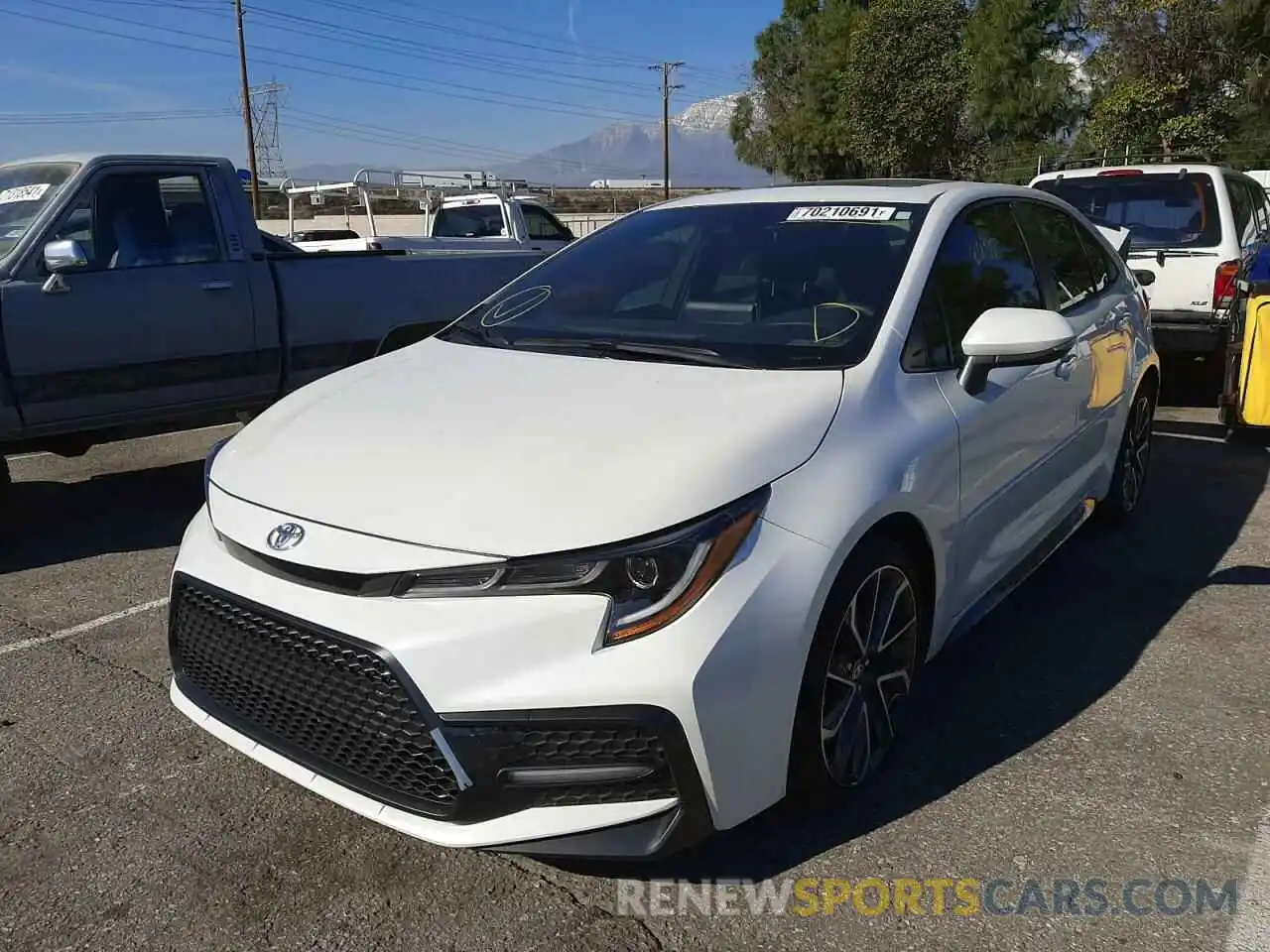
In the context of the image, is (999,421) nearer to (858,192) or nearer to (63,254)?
(858,192)

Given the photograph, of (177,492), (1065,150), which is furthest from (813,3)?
(177,492)

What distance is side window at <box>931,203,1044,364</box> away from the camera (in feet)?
11.0

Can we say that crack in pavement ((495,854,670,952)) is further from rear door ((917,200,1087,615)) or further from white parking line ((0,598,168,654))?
white parking line ((0,598,168,654))

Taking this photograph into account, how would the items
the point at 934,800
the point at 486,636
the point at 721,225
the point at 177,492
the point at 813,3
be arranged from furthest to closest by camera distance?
the point at 813,3, the point at 177,492, the point at 721,225, the point at 934,800, the point at 486,636

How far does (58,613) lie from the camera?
444 cm

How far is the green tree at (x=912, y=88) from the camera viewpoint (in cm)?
4072

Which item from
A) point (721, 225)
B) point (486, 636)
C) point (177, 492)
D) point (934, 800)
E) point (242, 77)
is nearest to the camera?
point (486, 636)

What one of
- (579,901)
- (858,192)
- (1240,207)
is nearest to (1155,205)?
(1240,207)

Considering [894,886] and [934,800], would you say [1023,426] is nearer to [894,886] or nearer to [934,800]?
[934,800]

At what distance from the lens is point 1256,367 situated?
6051mm

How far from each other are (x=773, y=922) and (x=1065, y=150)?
41.3 m

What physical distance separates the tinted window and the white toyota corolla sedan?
1151 cm

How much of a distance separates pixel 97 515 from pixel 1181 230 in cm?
761

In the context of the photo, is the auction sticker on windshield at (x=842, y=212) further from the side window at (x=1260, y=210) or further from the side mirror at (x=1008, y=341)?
the side window at (x=1260, y=210)
